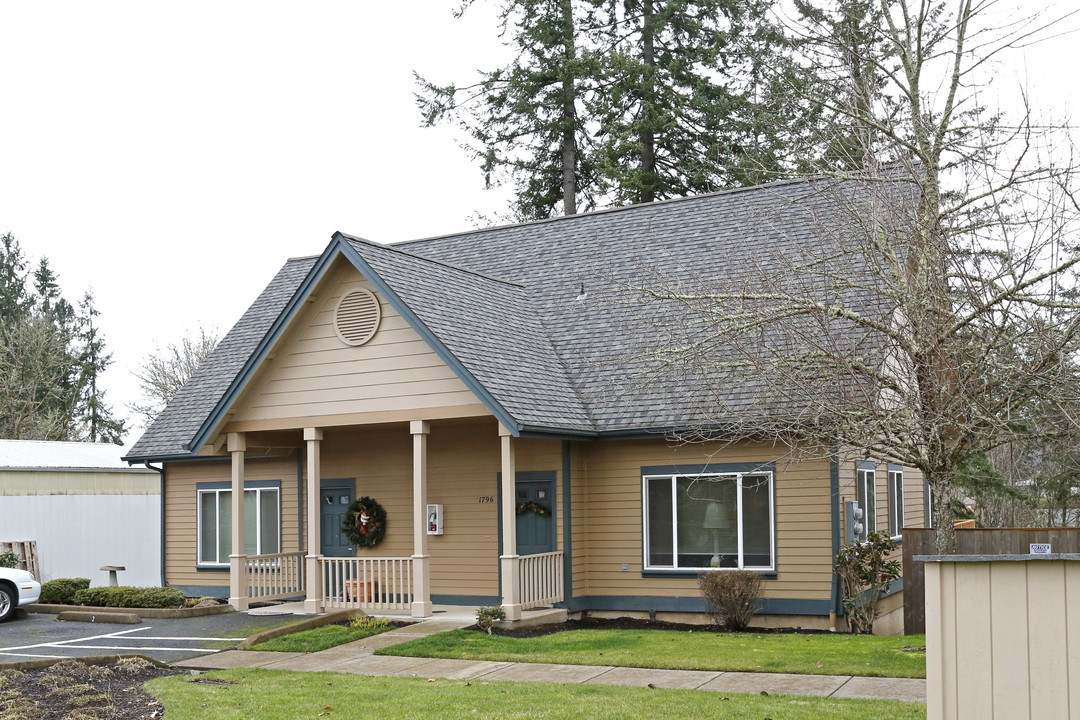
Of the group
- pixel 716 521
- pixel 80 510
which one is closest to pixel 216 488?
pixel 80 510

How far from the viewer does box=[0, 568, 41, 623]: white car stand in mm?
19219

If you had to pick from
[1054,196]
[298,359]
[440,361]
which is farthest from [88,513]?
[1054,196]

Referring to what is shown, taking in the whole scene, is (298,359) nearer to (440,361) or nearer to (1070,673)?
(440,361)

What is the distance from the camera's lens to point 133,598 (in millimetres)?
19453

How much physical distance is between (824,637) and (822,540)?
1790 mm

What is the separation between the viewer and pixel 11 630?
17719mm

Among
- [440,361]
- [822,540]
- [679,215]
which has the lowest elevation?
[822,540]

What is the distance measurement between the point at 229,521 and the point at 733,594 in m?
10.9

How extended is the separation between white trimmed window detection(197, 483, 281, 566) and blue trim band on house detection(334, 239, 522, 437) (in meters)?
6.29

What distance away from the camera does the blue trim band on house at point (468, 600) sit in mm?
18562

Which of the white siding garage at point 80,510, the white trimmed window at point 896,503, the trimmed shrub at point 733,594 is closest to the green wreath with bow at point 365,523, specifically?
the trimmed shrub at point 733,594

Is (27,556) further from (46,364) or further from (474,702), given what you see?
(46,364)

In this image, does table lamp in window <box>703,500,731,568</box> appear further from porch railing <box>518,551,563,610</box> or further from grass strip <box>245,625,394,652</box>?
grass strip <box>245,625,394,652</box>

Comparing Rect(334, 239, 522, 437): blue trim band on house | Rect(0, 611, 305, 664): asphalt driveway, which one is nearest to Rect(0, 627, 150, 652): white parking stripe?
Rect(0, 611, 305, 664): asphalt driveway
